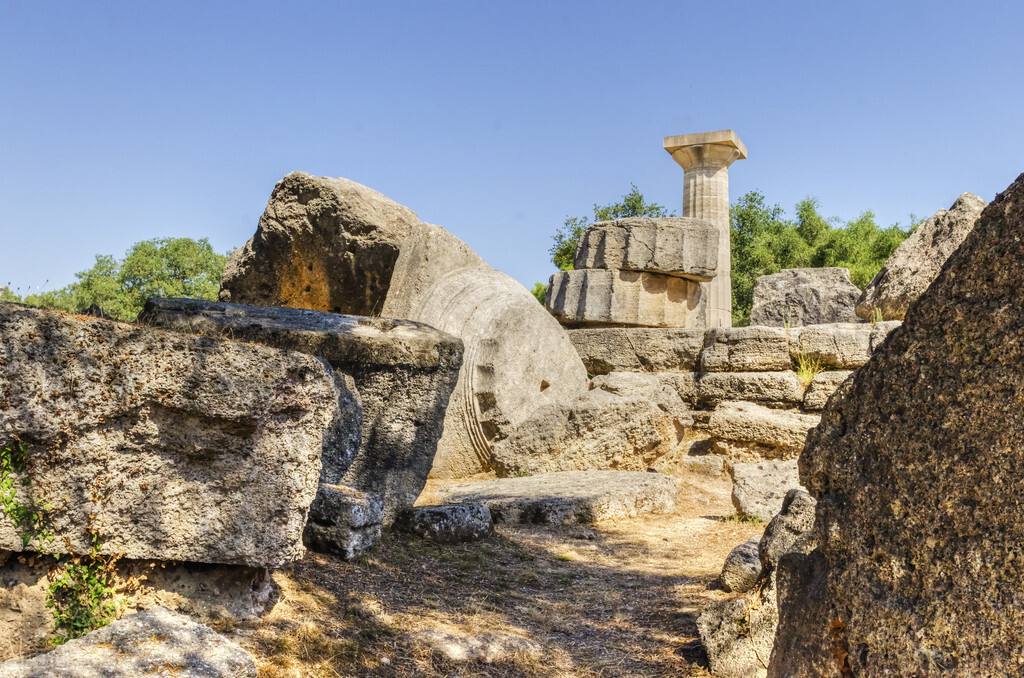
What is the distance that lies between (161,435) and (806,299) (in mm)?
8573

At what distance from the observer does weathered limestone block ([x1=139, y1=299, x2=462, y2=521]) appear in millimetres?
4102

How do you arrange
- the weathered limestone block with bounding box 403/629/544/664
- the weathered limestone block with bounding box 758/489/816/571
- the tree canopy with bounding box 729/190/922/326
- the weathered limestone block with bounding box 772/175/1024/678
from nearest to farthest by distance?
the weathered limestone block with bounding box 772/175/1024/678 → the weathered limestone block with bounding box 403/629/544/664 → the weathered limestone block with bounding box 758/489/816/571 → the tree canopy with bounding box 729/190/922/326

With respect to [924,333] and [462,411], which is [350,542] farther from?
[462,411]

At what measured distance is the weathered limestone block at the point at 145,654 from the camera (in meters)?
2.00

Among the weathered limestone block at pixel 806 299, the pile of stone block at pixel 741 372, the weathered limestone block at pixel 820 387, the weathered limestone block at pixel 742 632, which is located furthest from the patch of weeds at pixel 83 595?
the weathered limestone block at pixel 806 299

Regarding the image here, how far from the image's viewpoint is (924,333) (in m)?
1.60

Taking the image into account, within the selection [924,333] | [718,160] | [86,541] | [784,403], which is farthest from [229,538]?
[718,160]

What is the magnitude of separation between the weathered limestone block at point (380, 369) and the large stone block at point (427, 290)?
231 cm

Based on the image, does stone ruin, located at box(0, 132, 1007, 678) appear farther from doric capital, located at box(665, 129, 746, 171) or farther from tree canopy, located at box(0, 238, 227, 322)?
tree canopy, located at box(0, 238, 227, 322)

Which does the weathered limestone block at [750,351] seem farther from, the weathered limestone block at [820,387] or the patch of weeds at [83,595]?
the patch of weeds at [83,595]

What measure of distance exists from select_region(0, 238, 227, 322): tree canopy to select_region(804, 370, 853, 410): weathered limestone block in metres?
13.2

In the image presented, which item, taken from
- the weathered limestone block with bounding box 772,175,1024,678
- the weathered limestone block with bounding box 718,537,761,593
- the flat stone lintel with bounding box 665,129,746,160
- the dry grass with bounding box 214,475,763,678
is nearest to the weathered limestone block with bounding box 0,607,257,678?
the dry grass with bounding box 214,475,763,678

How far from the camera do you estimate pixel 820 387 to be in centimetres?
714

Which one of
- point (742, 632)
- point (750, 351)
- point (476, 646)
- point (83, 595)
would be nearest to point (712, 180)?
point (750, 351)
